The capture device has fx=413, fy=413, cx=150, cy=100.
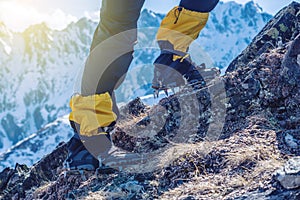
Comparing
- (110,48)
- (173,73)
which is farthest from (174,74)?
(110,48)

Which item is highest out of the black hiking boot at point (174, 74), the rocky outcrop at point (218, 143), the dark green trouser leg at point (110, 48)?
the dark green trouser leg at point (110, 48)

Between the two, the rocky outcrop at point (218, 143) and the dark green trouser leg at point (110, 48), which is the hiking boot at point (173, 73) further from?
the dark green trouser leg at point (110, 48)

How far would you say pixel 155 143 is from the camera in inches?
180

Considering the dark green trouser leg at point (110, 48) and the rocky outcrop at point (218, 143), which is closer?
the rocky outcrop at point (218, 143)

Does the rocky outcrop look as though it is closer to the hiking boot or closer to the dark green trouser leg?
the hiking boot

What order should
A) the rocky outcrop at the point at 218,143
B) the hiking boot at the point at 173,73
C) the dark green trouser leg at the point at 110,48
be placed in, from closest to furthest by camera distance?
1. the rocky outcrop at the point at 218,143
2. the dark green trouser leg at the point at 110,48
3. the hiking boot at the point at 173,73

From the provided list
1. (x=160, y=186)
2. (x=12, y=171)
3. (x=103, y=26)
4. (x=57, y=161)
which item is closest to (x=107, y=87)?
(x=103, y=26)

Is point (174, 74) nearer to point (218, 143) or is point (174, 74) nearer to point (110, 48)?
→ point (110, 48)

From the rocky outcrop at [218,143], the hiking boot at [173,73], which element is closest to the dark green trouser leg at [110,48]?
the rocky outcrop at [218,143]

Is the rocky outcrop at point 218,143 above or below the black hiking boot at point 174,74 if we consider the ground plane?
below

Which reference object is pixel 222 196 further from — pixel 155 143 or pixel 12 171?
pixel 12 171

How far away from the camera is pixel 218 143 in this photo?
396 centimetres

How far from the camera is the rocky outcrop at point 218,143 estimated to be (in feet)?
10.2

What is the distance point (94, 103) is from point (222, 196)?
164 centimetres
